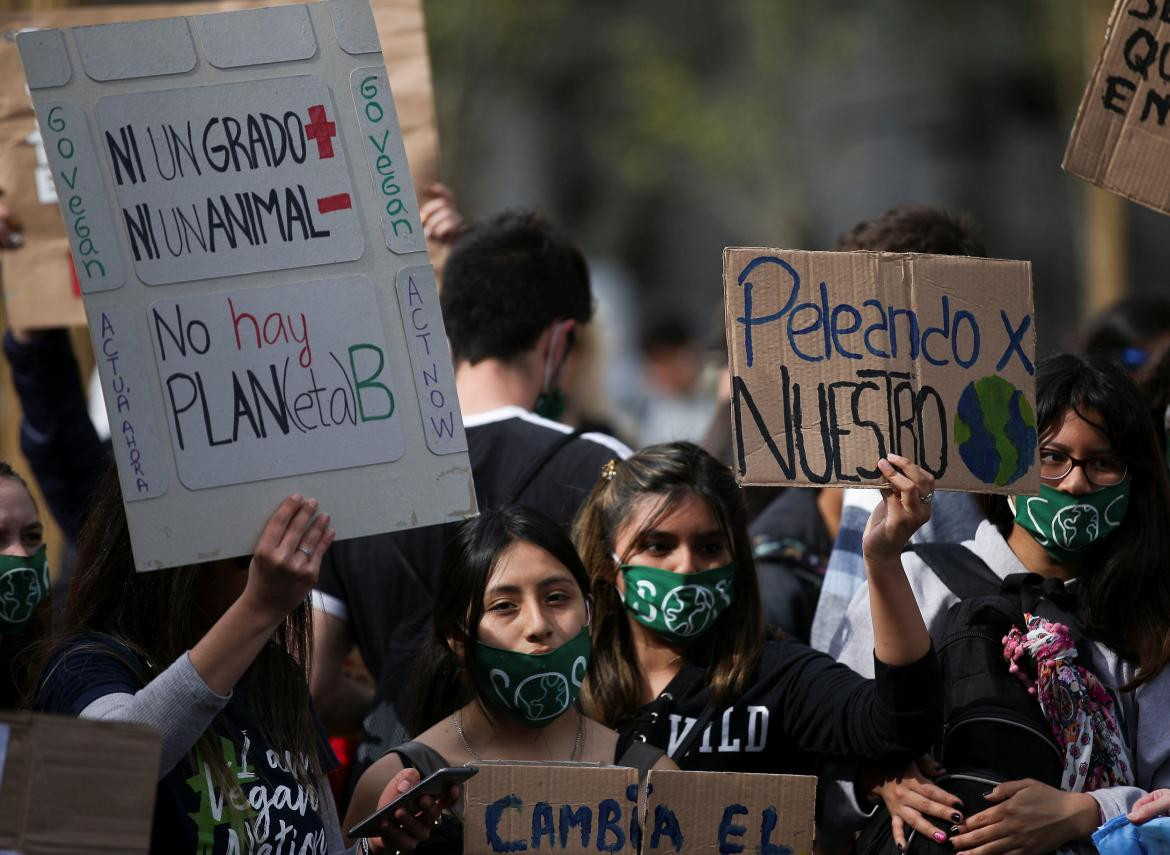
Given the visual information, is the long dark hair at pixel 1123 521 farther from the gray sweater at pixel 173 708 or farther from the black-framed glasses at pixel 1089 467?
the gray sweater at pixel 173 708

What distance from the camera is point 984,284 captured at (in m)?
3.15

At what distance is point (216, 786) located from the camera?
2658mm

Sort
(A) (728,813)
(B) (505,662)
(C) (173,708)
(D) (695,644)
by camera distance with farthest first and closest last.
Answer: (D) (695,644) < (B) (505,662) < (A) (728,813) < (C) (173,708)

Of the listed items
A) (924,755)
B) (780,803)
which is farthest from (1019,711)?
(780,803)

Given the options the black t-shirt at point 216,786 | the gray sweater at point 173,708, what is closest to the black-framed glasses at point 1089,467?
the black t-shirt at point 216,786

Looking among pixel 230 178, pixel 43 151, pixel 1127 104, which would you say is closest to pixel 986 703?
pixel 1127 104

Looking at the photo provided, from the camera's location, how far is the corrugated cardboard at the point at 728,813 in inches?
114

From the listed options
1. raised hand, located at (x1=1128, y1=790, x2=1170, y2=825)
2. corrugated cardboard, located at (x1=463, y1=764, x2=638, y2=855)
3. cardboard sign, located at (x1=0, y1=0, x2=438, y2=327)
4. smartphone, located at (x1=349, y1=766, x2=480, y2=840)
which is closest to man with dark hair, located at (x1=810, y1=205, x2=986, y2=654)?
raised hand, located at (x1=1128, y1=790, x2=1170, y2=825)

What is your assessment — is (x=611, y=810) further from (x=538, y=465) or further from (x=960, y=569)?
→ (x=538, y=465)

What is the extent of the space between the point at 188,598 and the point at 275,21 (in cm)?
103

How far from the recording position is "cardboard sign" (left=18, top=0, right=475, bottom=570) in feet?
8.75

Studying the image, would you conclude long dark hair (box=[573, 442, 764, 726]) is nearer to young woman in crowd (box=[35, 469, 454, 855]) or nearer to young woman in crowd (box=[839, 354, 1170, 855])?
young woman in crowd (box=[839, 354, 1170, 855])

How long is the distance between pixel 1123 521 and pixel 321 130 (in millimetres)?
1855

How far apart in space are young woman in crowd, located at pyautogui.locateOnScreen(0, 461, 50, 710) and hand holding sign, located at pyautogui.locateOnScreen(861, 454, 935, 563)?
165cm
